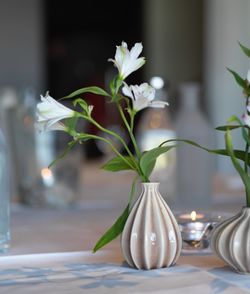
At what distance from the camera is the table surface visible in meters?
0.63

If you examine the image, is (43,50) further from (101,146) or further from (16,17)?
(101,146)

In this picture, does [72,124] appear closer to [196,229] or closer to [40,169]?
[196,229]

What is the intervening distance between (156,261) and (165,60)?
5.28 metres

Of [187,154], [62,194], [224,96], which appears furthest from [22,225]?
[224,96]

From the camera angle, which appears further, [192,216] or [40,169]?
[40,169]

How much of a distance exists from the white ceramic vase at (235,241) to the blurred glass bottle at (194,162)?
73cm

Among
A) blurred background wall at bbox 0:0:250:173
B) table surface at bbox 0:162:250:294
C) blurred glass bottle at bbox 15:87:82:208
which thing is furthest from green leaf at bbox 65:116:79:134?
blurred background wall at bbox 0:0:250:173

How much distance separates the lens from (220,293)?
0.61 metres

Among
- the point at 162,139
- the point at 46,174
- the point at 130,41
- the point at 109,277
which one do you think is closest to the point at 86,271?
the point at 109,277

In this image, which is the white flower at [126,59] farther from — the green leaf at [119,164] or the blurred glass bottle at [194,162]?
the blurred glass bottle at [194,162]

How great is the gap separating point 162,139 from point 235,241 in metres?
0.94

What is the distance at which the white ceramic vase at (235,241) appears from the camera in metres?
0.66

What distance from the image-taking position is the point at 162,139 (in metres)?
1.60

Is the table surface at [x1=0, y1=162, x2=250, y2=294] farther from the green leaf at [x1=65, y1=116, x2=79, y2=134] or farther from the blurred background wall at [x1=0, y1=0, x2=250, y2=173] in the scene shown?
the blurred background wall at [x1=0, y1=0, x2=250, y2=173]
